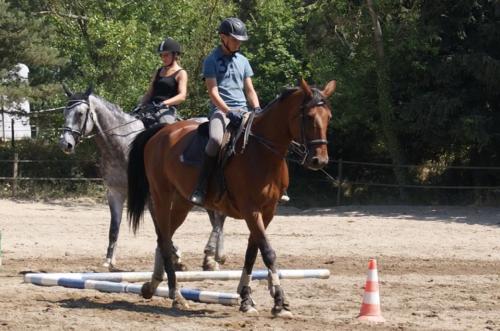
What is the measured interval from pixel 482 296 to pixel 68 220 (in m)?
11.7

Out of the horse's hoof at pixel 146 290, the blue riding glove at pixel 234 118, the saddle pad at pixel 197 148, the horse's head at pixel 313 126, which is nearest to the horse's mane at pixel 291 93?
the horse's head at pixel 313 126

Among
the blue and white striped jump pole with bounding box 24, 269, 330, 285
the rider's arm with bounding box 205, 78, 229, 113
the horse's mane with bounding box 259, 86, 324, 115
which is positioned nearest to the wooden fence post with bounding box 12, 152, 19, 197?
the blue and white striped jump pole with bounding box 24, 269, 330, 285

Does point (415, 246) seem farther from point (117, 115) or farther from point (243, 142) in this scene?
point (243, 142)

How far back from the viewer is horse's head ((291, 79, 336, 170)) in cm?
869

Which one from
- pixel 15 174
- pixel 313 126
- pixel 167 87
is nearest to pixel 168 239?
pixel 313 126

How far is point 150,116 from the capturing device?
41.9 feet

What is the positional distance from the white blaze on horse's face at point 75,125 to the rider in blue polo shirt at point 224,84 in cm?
327

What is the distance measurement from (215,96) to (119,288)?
Answer: 2235 millimetres

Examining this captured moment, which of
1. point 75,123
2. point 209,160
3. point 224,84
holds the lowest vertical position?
point 209,160

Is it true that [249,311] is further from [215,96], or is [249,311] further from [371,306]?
[215,96]

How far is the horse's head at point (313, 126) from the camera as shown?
8688mm

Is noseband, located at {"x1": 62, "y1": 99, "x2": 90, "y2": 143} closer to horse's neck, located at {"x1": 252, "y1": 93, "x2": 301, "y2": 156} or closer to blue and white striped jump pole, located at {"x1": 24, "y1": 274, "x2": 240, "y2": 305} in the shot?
blue and white striped jump pole, located at {"x1": 24, "y1": 274, "x2": 240, "y2": 305}

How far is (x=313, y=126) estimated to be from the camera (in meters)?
8.80

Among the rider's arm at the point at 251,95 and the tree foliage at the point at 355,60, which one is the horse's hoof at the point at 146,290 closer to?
the rider's arm at the point at 251,95
